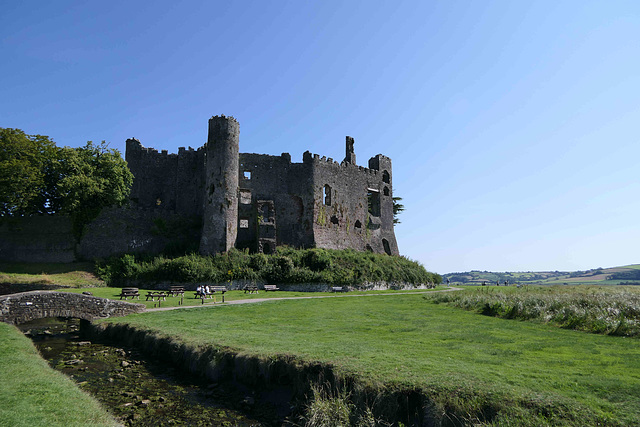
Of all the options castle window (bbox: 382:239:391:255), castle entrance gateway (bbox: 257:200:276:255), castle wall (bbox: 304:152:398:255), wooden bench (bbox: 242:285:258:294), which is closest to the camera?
wooden bench (bbox: 242:285:258:294)

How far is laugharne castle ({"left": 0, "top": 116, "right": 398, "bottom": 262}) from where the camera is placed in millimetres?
32062

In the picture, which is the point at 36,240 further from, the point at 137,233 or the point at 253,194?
the point at 253,194

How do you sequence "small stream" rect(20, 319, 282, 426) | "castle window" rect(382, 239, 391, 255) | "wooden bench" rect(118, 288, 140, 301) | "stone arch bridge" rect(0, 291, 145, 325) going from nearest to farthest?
"small stream" rect(20, 319, 282, 426), "stone arch bridge" rect(0, 291, 145, 325), "wooden bench" rect(118, 288, 140, 301), "castle window" rect(382, 239, 391, 255)

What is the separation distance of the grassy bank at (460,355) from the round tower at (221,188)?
14309mm

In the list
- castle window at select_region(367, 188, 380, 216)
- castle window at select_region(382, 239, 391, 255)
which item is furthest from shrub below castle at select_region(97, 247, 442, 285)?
castle window at select_region(367, 188, 380, 216)

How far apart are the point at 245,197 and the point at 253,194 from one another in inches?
36.6

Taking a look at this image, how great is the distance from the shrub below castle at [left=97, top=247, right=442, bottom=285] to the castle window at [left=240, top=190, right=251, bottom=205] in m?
5.19

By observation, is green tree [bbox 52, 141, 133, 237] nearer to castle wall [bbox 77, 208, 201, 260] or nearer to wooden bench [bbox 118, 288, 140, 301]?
castle wall [bbox 77, 208, 201, 260]

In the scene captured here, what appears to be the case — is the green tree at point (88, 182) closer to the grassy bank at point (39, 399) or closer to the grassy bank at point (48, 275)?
the grassy bank at point (48, 275)

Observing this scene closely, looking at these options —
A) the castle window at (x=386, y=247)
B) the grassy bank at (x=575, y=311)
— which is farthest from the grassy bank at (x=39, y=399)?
the castle window at (x=386, y=247)

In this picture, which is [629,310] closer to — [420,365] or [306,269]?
[420,365]

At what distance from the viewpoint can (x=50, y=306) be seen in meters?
16.5

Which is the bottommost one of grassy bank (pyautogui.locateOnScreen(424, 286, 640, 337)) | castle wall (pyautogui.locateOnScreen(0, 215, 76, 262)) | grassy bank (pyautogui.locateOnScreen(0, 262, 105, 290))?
grassy bank (pyautogui.locateOnScreen(424, 286, 640, 337))

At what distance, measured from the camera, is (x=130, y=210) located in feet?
111
